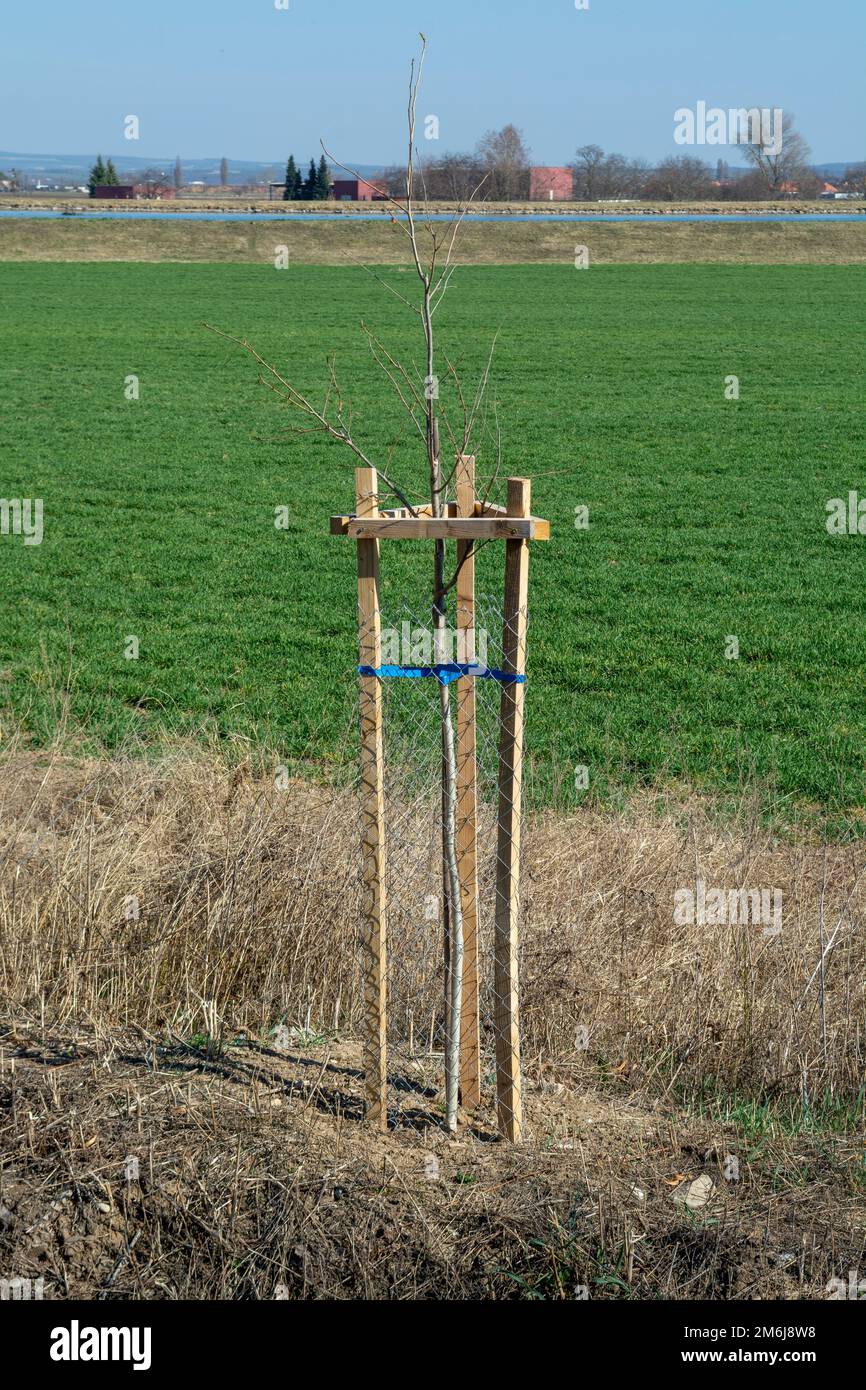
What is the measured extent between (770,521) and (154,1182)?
1142cm

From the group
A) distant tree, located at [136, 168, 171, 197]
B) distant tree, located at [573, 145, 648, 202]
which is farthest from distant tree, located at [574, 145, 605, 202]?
distant tree, located at [136, 168, 171, 197]

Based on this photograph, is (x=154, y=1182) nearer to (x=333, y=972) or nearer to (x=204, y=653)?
(x=333, y=972)

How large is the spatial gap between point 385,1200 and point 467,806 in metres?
1.09

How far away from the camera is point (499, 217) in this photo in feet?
213

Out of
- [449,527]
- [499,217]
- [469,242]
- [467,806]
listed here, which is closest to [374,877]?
[467,806]

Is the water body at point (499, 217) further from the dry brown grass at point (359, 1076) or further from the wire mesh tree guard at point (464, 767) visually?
the wire mesh tree guard at point (464, 767)

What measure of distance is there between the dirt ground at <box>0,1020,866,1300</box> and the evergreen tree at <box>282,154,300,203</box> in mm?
85599

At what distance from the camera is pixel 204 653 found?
9000 mm

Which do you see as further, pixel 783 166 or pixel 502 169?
pixel 783 166

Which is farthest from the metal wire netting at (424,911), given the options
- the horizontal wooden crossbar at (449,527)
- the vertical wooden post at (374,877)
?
the horizontal wooden crossbar at (449,527)

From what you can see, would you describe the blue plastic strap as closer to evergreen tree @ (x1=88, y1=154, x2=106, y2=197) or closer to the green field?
the green field

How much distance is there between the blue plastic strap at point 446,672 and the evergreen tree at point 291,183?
8520 centimetres

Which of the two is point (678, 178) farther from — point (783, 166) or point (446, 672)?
point (446, 672)

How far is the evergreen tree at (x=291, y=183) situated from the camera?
82950 mm
